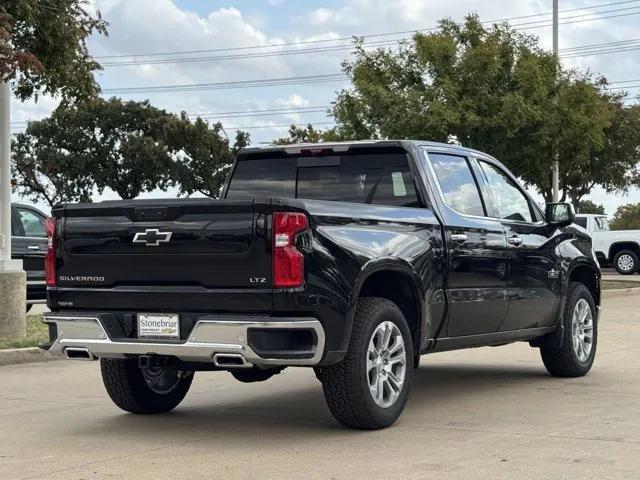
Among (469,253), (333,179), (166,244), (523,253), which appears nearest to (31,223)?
(333,179)

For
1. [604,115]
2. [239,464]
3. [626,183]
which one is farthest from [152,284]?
[626,183]

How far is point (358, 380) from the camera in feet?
22.8

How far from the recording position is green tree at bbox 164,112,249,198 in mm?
61594

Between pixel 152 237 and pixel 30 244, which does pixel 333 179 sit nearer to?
pixel 152 237

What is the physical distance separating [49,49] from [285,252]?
778 centimetres

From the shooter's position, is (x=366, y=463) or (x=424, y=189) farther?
(x=424, y=189)

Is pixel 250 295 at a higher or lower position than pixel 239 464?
higher

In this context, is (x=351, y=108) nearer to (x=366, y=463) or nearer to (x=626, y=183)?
(x=366, y=463)

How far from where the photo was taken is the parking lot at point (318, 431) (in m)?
6.11

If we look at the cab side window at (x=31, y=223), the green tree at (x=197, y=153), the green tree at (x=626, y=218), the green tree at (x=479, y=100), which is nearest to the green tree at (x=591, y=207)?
the green tree at (x=626, y=218)

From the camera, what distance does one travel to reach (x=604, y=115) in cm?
2652

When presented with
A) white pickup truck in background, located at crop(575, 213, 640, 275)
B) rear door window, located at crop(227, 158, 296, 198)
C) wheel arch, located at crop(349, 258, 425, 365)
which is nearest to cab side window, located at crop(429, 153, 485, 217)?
wheel arch, located at crop(349, 258, 425, 365)

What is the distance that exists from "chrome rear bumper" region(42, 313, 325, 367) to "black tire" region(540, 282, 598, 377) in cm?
383

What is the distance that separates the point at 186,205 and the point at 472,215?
8.89ft
